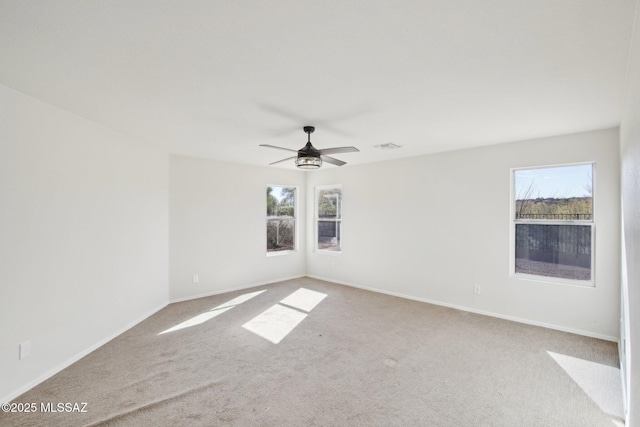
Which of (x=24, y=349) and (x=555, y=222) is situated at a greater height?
(x=555, y=222)

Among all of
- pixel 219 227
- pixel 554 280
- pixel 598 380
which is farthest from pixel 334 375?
pixel 219 227

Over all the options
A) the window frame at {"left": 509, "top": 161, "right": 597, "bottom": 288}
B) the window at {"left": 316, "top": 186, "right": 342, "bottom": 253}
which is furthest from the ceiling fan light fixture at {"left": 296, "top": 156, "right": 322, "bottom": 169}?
the window at {"left": 316, "top": 186, "right": 342, "bottom": 253}

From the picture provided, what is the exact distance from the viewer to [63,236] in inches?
111

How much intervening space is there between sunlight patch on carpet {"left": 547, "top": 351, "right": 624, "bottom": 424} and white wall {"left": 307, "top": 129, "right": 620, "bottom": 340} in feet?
2.85

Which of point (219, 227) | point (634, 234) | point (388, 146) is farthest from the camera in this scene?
point (219, 227)

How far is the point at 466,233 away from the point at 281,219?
3.66 m

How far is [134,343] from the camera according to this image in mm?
3354

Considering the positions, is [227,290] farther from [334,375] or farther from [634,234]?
[634,234]

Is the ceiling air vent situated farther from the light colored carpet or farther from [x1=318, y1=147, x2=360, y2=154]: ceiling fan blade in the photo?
the light colored carpet

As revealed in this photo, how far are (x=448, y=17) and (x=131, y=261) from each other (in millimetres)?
4222

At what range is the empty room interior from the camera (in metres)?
1.65

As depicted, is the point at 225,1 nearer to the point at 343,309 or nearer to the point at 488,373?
the point at 488,373

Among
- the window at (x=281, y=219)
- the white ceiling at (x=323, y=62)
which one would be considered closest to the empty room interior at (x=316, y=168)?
the white ceiling at (x=323, y=62)

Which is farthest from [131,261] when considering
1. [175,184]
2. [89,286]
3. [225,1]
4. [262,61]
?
[225,1]
